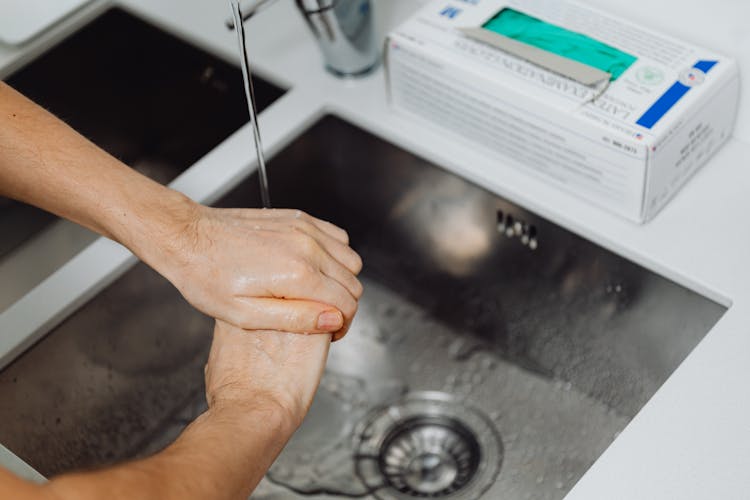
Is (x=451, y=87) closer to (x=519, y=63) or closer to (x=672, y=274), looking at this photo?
(x=519, y=63)

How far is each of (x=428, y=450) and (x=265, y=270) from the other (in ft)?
1.28

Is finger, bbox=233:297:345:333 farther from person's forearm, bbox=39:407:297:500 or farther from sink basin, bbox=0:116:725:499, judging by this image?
sink basin, bbox=0:116:725:499

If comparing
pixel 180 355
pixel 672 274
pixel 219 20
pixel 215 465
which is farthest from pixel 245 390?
pixel 219 20

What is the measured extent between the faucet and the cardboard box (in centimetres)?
6

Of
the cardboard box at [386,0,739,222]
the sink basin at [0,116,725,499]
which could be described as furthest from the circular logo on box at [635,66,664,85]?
the sink basin at [0,116,725,499]

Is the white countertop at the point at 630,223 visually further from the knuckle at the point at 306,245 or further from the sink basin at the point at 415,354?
the knuckle at the point at 306,245

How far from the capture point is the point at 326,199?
1255 mm

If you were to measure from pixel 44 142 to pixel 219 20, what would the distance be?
383mm

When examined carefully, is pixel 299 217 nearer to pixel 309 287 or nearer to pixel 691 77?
pixel 309 287

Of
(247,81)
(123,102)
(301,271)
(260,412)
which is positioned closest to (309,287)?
(301,271)

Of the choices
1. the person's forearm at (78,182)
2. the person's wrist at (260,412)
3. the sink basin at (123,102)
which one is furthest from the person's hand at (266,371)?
the sink basin at (123,102)

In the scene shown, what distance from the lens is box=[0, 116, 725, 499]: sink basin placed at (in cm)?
103

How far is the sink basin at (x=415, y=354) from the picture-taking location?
1.03 metres

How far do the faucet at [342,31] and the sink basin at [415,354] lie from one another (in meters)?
0.07
